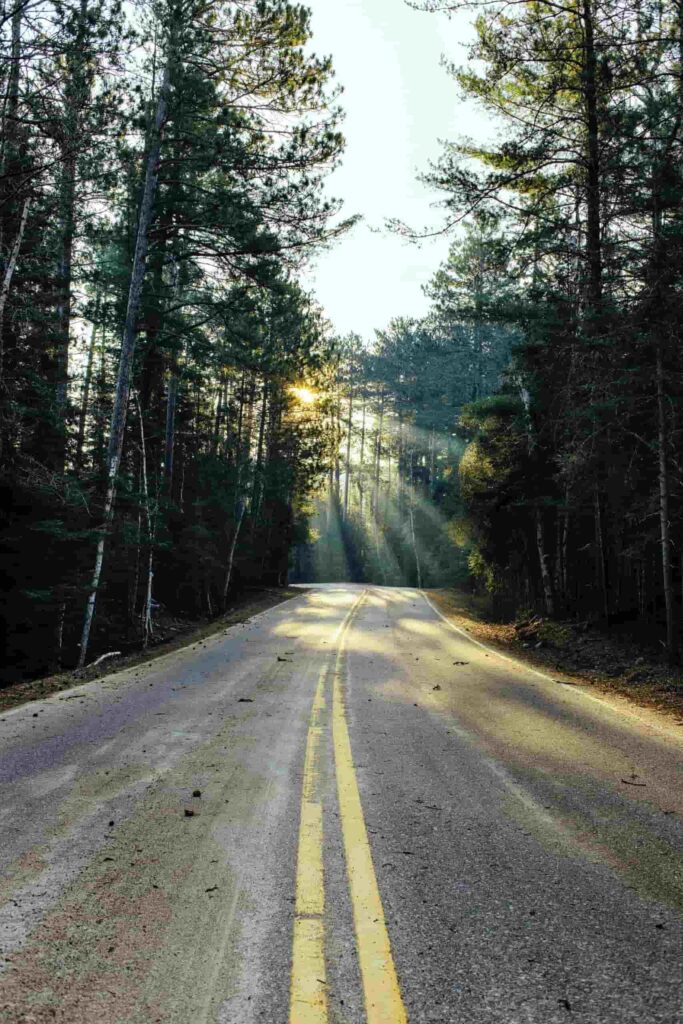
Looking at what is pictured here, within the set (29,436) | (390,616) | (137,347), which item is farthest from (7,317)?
(390,616)

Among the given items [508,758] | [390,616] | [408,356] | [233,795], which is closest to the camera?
[233,795]

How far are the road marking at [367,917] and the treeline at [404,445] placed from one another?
35.1m

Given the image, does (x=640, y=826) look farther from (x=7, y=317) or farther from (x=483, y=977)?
(x=7, y=317)

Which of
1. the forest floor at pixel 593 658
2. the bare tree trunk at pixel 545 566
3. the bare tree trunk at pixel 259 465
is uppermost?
the bare tree trunk at pixel 259 465

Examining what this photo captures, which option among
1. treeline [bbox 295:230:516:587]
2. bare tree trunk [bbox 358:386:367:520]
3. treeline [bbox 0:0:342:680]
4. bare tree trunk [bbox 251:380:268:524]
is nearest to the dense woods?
treeline [bbox 0:0:342:680]

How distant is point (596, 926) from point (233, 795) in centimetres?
255

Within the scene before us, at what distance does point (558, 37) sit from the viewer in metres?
11.6

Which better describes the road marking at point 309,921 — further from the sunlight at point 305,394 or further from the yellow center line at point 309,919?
the sunlight at point 305,394

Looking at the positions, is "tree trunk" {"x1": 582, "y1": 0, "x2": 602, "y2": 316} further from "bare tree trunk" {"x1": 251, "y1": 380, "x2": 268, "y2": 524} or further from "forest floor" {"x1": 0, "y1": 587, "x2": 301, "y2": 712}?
"bare tree trunk" {"x1": 251, "y1": 380, "x2": 268, "y2": 524}

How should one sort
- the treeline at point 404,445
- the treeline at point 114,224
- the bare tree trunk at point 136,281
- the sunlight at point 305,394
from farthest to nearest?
the treeline at point 404,445, the sunlight at point 305,394, the bare tree trunk at point 136,281, the treeline at point 114,224

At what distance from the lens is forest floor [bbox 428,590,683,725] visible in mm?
10242

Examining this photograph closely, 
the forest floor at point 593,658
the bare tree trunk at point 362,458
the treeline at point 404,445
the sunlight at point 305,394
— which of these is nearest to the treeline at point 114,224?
the forest floor at point 593,658

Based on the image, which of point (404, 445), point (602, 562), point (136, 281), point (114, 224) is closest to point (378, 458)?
point (404, 445)

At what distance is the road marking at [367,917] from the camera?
7.72ft
